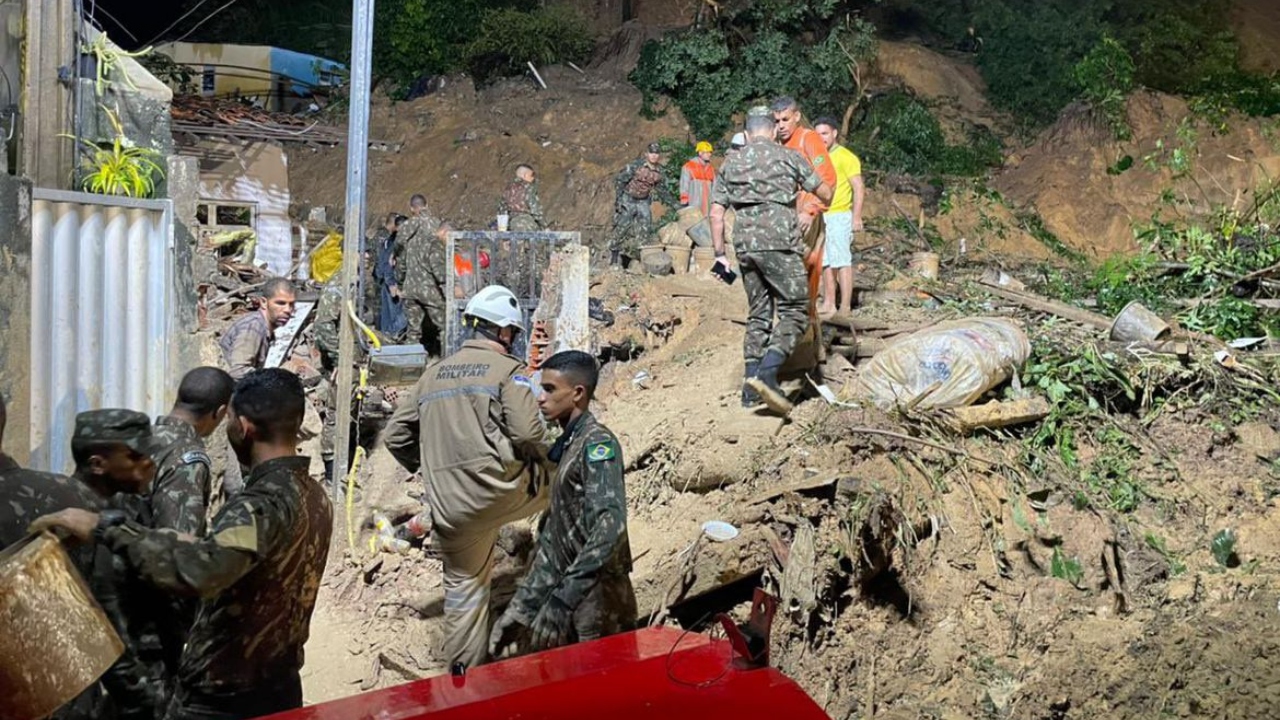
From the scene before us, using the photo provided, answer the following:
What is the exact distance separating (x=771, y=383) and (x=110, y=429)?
4675mm

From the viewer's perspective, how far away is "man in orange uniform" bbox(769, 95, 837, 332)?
759 centimetres

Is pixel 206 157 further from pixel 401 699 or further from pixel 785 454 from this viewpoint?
pixel 401 699

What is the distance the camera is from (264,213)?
17.4 metres

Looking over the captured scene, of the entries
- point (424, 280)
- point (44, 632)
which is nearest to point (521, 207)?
point (424, 280)

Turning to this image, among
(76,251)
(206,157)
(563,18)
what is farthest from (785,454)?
(563,18)

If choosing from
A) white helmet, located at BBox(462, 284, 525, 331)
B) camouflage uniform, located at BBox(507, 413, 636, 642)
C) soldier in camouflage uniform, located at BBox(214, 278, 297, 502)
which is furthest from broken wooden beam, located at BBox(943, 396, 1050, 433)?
soldier in camouflage uniform, located at BBox(214, 278, 297, 502)

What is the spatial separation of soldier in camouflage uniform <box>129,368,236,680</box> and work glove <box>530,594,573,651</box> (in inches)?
51.4

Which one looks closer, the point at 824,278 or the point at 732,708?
the point at 732,708

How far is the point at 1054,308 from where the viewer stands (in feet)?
29.4

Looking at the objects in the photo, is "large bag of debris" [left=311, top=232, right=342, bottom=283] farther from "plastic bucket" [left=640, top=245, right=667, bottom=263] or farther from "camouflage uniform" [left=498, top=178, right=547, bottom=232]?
"plastic bucket" [left=640, top=245, right=667, bottom=263]

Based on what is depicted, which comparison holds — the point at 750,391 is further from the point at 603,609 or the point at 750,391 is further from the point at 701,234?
the point at 701,234

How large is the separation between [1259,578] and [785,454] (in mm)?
2849

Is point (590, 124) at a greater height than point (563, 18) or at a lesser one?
lesser

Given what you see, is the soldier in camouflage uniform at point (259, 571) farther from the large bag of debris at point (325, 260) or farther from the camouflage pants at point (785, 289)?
the large bag of debris at point (325, 260)
